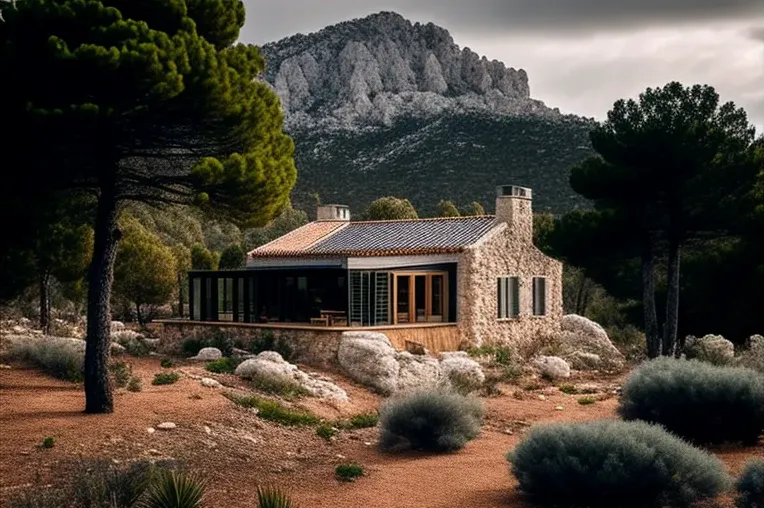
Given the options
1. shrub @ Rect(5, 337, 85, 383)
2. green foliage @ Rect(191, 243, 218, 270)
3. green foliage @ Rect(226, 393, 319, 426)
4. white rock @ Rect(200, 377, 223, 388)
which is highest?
green foliage @ Rect(191, 243, 218, 270)

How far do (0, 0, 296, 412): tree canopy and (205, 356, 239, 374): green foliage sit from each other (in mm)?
4960

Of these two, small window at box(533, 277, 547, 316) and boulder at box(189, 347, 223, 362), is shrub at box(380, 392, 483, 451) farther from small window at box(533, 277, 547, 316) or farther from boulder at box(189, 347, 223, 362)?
small window at box(533, 277, 547, 316)

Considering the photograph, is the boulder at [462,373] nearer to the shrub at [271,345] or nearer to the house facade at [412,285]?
the house facade at [412,285]

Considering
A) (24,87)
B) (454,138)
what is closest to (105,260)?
(24,87)

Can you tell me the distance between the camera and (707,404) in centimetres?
1266

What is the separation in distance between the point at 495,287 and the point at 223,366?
9542 mm

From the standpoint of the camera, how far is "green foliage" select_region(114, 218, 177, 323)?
31.5 metres

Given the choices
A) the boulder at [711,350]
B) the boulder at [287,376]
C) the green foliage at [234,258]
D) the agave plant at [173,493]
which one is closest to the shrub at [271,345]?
the boulder at [287,376]

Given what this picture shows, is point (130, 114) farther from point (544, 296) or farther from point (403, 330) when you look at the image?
point (544, 296)

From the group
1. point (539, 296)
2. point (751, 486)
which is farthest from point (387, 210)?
point (751, 486)

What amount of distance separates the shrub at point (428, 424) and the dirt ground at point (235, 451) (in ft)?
0.89

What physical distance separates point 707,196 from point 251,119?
14774 millimetres

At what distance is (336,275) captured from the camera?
23875 millimetres

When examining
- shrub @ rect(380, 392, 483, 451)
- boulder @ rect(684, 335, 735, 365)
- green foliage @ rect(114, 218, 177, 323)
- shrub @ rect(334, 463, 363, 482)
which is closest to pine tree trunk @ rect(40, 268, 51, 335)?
green foliage @ rect(114, 218, 177, 323)
